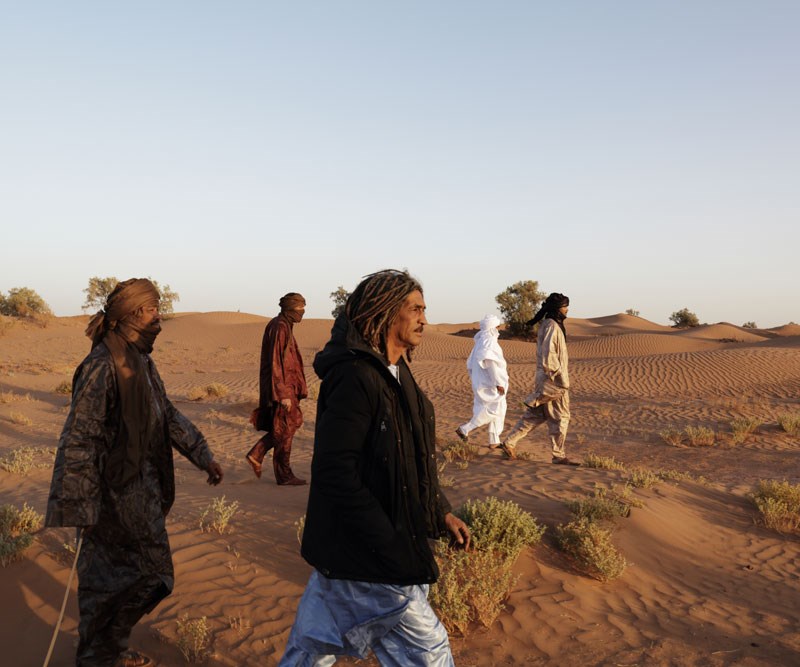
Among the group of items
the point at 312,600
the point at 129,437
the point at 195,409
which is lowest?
the point at 195,409

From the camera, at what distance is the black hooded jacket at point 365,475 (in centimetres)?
208

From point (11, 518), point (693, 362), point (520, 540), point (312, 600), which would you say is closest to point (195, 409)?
point (11, 518)

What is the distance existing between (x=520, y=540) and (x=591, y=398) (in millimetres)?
13734

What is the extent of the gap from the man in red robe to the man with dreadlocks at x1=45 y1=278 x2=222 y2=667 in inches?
139

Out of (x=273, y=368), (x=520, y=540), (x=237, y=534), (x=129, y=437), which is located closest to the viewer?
(x=129, y=437)

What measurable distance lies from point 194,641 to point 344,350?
7.43 ft

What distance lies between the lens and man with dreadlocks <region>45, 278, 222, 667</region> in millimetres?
2834

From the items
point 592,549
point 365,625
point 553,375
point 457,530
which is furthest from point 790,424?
point 365,625

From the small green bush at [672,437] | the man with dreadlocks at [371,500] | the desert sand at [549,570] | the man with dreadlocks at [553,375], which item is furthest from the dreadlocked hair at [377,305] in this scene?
the small green bush at [672,437]

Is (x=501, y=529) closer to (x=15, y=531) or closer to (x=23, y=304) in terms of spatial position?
(x=15, y=531)

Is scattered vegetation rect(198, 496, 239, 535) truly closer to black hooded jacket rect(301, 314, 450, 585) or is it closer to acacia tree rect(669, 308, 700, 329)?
black hooded jacket rect(301, 314, 450, 585)

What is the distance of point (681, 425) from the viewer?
44.8 ft

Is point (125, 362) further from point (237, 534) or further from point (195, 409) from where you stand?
point (195, 409)

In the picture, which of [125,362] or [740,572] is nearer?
[125,362]
